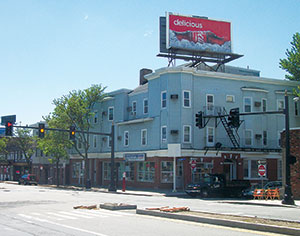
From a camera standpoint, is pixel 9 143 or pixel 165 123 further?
pixel 9 143

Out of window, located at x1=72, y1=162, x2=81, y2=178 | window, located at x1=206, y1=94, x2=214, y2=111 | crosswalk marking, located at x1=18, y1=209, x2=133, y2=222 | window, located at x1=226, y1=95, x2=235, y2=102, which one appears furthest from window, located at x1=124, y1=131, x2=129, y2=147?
crosswalk marking, located at x1=18, y1=209, x2=133, y2=222

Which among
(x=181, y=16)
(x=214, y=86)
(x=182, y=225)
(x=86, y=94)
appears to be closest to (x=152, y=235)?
(x=182, y=225)

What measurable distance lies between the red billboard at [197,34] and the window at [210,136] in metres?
9.14

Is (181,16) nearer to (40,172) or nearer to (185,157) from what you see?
(185,157)

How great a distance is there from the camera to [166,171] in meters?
42.9

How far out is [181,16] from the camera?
45.8 meters

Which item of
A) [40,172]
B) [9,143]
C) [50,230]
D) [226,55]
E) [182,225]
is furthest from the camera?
[9,143]

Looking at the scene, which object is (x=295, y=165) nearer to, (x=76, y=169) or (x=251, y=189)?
(x=251, y=189)

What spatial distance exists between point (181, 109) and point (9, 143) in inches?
2042

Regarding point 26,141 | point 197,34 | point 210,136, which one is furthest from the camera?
point 26,141

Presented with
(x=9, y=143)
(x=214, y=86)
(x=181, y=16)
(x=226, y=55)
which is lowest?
(x=9, y=143)

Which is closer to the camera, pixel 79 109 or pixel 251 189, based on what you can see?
pixel 251 189

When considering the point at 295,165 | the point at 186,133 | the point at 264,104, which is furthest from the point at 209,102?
the point at 295,165

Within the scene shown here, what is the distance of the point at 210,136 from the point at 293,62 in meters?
14.6
